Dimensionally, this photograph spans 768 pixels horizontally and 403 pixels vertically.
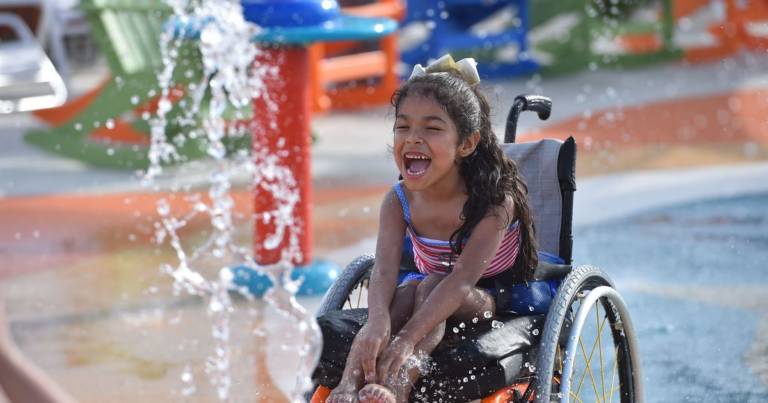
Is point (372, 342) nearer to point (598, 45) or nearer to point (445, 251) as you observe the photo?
point (445, 251)

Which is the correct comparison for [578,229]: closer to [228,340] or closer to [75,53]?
[228,340]

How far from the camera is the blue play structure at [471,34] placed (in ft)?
33.9

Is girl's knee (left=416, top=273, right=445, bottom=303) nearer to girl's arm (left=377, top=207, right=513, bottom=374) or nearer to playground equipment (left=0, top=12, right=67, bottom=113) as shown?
girl's arm (left=377, top=207, right=513, bottom=374)

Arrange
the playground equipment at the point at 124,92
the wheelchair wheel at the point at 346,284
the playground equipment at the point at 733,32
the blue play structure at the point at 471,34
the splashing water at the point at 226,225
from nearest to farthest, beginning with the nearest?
the wheelchair wheel at the point at 346,284 → the splashing water at the point at 226,225 → the playground equipment at the point at 124,92 → the blue play structure at the point at 471,34 → the playground equipment at the point at 733,32

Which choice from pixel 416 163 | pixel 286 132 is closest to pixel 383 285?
pixel 416 163

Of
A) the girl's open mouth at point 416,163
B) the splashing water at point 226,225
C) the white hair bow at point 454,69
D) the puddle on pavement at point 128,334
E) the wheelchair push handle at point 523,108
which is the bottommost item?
the puddle on pavement at point 128,334

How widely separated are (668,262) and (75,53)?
943 centimetres

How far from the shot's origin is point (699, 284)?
514 centimetres

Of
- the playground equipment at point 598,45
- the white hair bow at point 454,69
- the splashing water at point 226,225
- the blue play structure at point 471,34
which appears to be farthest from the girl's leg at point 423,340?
the playground equipment at point 598,45

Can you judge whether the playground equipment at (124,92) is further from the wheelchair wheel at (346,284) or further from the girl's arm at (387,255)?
the girl's arm at (387,255)

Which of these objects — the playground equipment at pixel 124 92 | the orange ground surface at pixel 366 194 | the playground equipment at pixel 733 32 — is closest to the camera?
the orange ground surface at pixel 366 194

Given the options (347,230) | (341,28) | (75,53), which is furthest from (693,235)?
A: (75,53)

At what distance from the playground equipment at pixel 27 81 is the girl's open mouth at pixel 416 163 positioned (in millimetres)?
6852

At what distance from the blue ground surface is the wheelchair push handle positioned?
1006 millimetres
